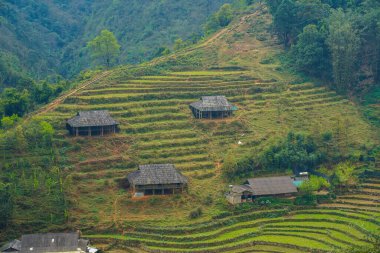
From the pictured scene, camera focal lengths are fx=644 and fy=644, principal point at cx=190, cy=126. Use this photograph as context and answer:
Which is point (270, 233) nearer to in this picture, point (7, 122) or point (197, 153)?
point (197, 153)

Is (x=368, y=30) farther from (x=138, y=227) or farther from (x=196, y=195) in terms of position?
(x=138, y=227)

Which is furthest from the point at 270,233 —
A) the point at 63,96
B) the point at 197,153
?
the point at 63,96

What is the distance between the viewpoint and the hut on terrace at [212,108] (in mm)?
56969

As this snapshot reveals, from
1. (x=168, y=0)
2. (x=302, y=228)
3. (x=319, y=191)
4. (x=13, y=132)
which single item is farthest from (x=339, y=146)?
(x=168, y=0)

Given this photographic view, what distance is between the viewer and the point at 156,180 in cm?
4709

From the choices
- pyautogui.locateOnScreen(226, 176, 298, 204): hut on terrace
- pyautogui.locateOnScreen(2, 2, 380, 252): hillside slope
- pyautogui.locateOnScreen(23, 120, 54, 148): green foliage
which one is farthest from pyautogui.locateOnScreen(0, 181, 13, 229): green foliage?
pyautogui.locateOnScreen(226, 176, 298, 204): hut on terrace

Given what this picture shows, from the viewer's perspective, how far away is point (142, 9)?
104688mm

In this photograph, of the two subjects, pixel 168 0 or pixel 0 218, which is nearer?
pixel 0 218

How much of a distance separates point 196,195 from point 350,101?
23.1m

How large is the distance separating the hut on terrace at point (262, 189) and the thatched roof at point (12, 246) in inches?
624

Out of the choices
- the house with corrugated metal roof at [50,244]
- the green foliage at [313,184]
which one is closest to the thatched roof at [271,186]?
the green foliage at [313,184]

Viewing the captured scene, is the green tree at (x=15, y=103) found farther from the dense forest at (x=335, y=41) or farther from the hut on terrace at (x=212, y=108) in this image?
the dense forest at (x=335, y=41)

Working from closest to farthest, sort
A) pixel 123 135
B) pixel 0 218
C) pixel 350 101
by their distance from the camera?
pixel 0 218 < pixel 123 135 < pixel 350 101

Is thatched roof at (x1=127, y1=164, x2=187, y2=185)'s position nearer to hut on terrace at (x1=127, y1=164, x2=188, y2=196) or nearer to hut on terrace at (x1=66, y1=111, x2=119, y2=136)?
hut on terrace at (x1=127, y1=164, x2=188, y2=196)
